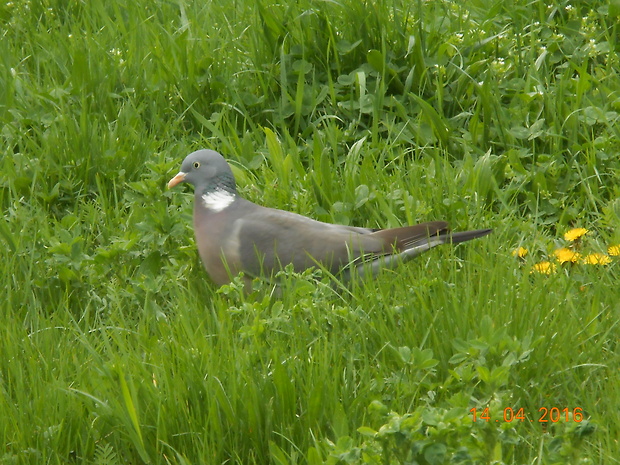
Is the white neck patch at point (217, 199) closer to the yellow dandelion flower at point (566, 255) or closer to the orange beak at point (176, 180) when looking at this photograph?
the orange beak at point (176, 180)

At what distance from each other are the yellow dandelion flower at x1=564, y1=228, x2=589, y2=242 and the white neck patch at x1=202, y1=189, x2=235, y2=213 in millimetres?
1506

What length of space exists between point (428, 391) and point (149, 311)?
1266 mm

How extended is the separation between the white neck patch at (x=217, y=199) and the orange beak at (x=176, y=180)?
14 centimetres

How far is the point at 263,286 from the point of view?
3.69 m

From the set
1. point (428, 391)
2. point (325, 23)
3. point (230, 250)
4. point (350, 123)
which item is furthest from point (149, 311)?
point (325, 23)

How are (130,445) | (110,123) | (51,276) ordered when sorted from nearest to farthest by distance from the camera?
1. (130,445)
2. (51,276)
3. (110,123)

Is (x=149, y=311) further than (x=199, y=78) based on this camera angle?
No

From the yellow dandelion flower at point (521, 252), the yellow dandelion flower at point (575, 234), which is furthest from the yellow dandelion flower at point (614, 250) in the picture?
the yellow dandelion flower at point (521, 252)

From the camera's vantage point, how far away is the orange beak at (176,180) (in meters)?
4.11

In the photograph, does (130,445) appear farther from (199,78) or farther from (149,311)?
(199,78)

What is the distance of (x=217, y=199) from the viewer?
4.07m

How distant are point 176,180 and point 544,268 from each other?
166 centimetres

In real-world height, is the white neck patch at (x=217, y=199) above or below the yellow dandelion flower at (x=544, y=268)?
above
